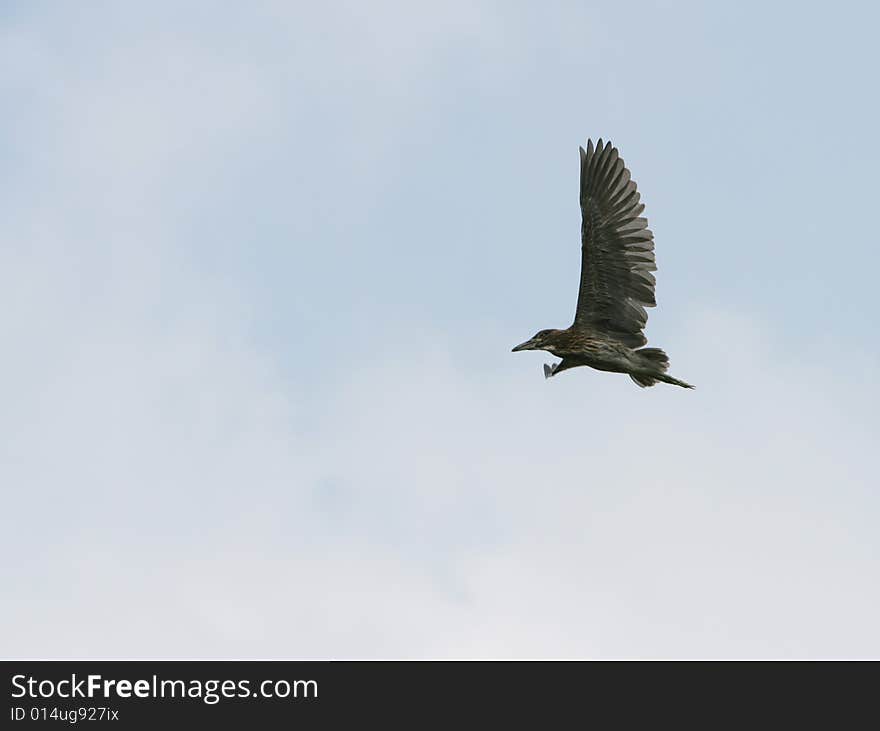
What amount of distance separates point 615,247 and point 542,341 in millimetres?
1622

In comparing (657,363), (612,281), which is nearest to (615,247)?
(612,281)

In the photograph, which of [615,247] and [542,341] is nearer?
[615,247]

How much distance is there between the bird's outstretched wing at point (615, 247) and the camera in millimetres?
24266

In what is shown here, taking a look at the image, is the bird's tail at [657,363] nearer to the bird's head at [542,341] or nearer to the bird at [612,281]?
the bird at [612,281]

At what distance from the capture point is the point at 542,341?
24.9 meters

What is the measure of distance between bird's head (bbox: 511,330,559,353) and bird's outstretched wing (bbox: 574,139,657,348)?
0.67 m

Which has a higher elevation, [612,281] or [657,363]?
[612,281]

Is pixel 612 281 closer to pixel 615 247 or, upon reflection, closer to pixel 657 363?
pixel 615 247

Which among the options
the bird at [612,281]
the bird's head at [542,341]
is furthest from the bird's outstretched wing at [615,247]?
the bird's head at [542,341]
